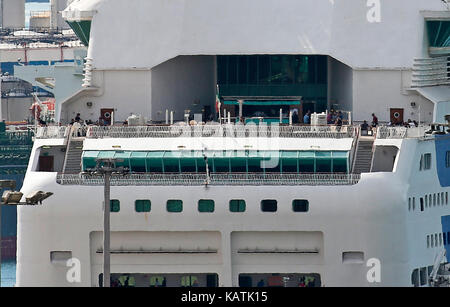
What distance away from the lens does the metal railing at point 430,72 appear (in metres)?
59.6

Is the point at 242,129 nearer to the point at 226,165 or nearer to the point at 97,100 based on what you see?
the point at 226,165

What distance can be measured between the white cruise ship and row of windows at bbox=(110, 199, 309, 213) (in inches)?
1.6

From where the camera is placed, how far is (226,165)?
54.8m

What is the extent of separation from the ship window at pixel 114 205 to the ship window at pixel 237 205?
10.9ft

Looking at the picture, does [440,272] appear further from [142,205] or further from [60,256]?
[60,256]

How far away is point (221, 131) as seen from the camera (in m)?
56.6

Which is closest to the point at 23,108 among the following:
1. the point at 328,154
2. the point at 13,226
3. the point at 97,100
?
the point at 13,226

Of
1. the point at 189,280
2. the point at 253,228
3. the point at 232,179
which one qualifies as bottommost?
the point at 189,280

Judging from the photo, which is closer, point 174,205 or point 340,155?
point 174,205

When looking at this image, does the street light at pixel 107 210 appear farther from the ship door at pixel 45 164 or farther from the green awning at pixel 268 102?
the green awning at pixel 268 102

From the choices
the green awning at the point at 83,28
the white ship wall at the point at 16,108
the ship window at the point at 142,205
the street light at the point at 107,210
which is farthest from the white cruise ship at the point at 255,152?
the white ship wall at the point at 16,108

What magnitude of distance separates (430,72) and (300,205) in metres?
9.23

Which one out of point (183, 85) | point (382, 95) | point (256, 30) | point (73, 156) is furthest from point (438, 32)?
point (73, 156)
